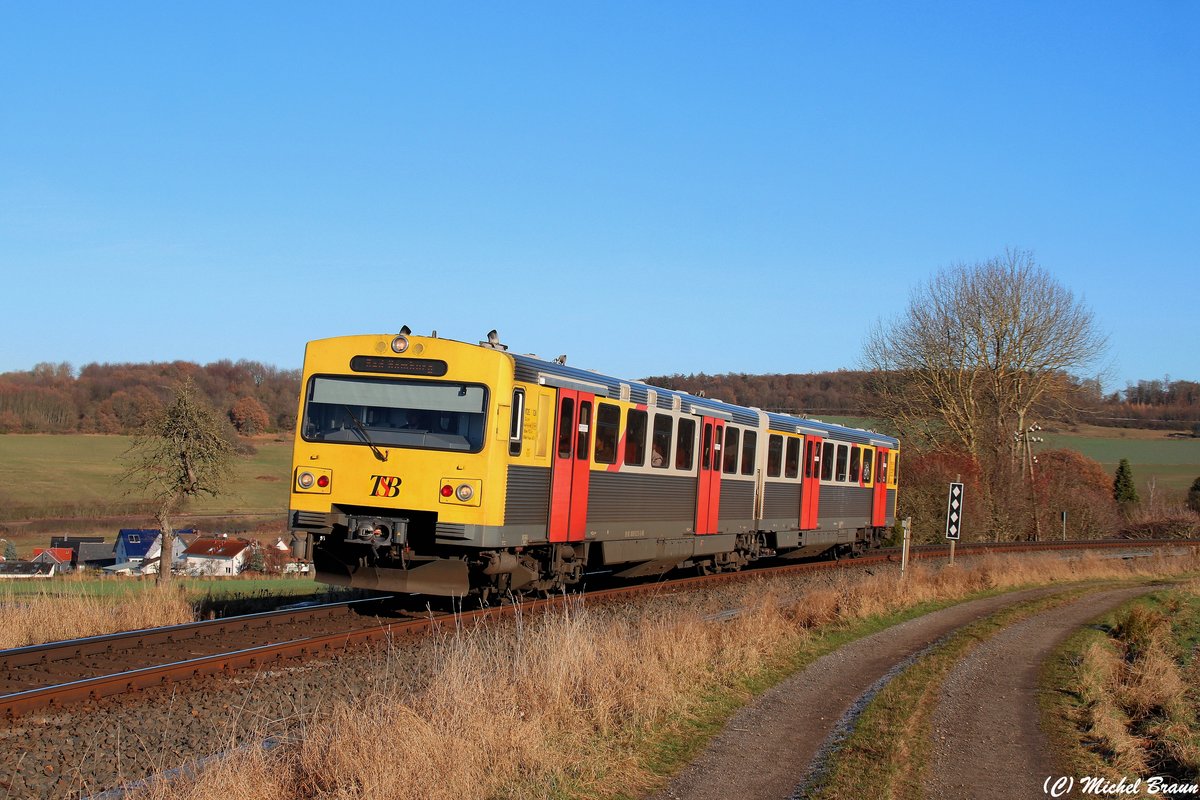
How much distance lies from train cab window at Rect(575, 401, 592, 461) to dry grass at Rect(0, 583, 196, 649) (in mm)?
5161

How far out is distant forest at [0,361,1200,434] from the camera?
44.5m

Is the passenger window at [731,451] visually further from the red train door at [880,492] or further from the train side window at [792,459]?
the red train door at [880,492]

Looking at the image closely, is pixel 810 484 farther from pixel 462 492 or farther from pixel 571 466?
pixel 462 492

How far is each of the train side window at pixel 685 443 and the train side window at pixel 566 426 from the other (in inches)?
140

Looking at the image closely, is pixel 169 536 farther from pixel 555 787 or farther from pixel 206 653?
pixel 555 787

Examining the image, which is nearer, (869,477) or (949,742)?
(949,742)

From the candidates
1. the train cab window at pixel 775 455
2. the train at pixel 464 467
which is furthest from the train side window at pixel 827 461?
the train at pixel 464 467

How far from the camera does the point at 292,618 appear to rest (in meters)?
12.3

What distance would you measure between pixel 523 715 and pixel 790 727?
2116 mm

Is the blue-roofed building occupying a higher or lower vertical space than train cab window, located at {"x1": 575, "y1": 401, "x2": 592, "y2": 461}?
lower

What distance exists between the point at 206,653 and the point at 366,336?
4.28 metres

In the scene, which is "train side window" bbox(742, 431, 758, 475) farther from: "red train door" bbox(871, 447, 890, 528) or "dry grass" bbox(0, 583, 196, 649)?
"dry grass" bbox(0, 583, 196, 649)

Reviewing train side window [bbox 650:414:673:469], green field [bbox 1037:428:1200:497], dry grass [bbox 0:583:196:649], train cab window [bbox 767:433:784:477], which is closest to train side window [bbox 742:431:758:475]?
train cab window [bbox 767:433:784:477]

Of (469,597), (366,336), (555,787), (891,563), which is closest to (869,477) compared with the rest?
(891,563)
